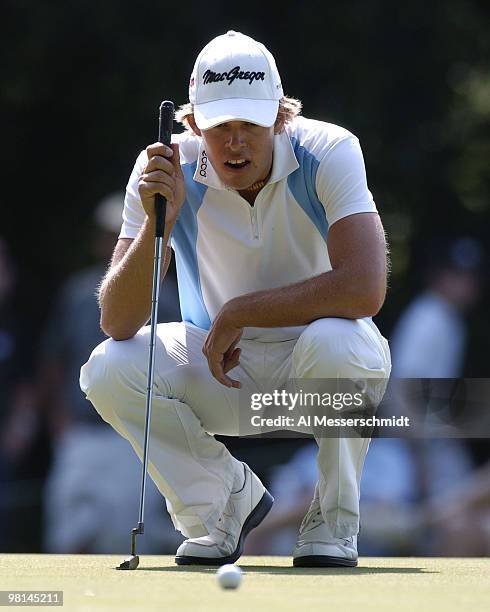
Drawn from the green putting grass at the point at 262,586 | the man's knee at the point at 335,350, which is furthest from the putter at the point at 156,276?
the man's knee at the point at 335,350

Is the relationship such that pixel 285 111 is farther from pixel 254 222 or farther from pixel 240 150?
pixel 254 222

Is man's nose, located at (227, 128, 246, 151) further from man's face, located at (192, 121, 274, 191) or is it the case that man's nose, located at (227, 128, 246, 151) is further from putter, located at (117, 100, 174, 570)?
putter, located at (117, 100, 174, 570)

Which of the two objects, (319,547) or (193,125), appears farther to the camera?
(193,125)

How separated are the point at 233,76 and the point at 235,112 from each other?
167 millimetres

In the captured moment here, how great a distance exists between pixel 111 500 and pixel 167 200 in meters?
3.79

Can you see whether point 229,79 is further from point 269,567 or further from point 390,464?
point 390,464

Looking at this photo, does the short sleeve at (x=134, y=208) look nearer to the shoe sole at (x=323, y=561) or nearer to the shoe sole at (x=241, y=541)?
the shoe sole at (x=241, y=541)

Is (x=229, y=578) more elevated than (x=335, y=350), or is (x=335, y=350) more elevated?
(x=335, y=350)

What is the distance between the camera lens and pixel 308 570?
4898 mm

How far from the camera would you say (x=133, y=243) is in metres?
5.14

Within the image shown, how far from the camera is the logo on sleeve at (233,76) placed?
16.6 ft

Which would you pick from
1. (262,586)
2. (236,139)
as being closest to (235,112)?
(236,139)

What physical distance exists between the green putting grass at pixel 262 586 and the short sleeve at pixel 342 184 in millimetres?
1133

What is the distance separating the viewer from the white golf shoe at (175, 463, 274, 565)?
5.18 metres
